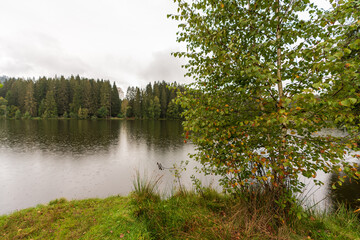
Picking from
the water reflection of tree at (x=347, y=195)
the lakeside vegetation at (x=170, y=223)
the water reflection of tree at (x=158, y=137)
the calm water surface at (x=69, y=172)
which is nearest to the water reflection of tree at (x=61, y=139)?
the calm water surface at (x=69, y=172)

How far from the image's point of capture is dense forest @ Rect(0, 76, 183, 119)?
68.5 metres

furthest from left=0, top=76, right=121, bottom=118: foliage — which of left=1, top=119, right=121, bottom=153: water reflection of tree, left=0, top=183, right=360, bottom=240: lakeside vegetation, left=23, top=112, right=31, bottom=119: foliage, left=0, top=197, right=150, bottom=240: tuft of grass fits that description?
left=0, top=183, right=360, bottom=240: lakeside vegetation

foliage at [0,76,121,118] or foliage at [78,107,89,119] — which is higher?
foliage at [0,76,121,118]

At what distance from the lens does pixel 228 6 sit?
304 centimetres

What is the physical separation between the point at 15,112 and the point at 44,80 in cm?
Result: 1964

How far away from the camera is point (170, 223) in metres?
3.64

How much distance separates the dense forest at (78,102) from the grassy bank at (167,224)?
63.1 meters

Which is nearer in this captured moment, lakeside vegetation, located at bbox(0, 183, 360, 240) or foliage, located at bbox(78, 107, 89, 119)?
lakeside vegetation, located at bbox(0, 183, 360, 240)

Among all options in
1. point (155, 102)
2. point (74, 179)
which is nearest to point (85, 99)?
point (155, 102)

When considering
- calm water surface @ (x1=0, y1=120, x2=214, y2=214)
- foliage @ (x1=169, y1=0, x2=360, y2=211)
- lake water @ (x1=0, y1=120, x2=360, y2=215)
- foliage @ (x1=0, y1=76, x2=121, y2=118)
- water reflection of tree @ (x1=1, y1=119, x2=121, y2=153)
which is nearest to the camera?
foliage @ (x1=169, y1=0, x2=360, y2=211)

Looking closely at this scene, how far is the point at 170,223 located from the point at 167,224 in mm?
74

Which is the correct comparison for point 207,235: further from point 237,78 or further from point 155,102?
point 155,102

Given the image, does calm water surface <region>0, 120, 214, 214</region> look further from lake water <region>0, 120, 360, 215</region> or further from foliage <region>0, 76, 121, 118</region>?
foliage <region>0, 76, 121, 118</region>

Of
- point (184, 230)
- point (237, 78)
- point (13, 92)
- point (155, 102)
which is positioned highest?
point (13, 92)
